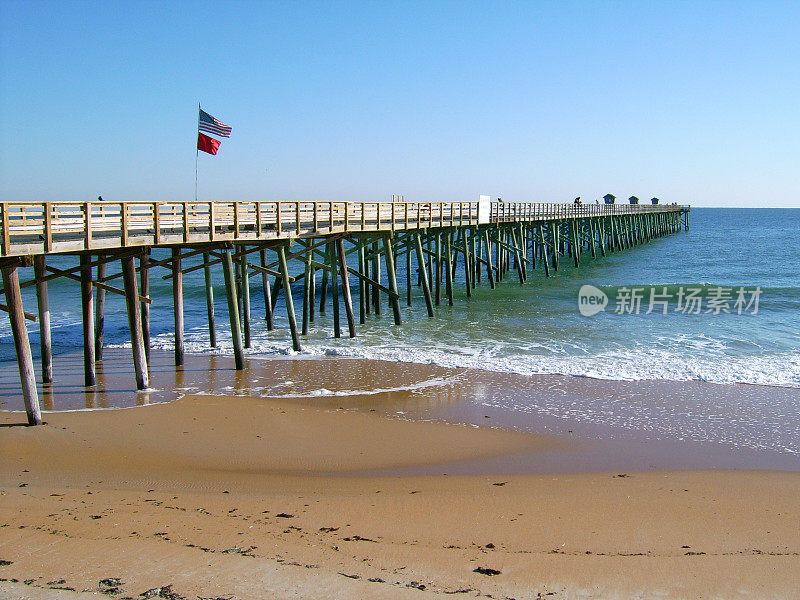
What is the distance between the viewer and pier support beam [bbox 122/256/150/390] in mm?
12492

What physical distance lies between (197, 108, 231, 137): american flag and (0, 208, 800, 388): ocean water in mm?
5019

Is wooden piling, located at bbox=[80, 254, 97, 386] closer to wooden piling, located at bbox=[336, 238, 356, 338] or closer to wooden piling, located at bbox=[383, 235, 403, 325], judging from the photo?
wooden piling, located at bbox=[336, 238, 356, 338]

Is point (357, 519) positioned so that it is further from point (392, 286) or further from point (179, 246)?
point (392, 286)

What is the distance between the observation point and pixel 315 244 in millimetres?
18938

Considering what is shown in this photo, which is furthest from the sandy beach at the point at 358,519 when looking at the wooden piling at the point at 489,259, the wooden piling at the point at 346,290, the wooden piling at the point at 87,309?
the wooden piling at the point at 489,259

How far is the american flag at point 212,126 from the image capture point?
16.1 meters

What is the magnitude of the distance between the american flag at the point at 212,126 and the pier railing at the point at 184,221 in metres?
1.87

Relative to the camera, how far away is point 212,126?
53.0 feet

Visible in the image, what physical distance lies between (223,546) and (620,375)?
10.2m

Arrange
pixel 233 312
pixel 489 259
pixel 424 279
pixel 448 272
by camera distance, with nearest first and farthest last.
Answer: pixel 233 312 < pixel 424 279 < pixel 448 272 < pixel 489 259

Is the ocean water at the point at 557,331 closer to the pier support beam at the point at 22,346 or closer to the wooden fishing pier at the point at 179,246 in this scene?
the wooden fishing pier at the point at 179,246

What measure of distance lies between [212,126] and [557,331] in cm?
1049

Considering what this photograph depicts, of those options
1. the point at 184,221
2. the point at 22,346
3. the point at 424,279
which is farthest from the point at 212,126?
the point at 424,279

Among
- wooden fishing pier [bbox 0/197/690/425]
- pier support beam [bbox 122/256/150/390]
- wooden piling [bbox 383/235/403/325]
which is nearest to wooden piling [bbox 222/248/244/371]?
wooden fishing pier [bbox 0/197/690/425]
